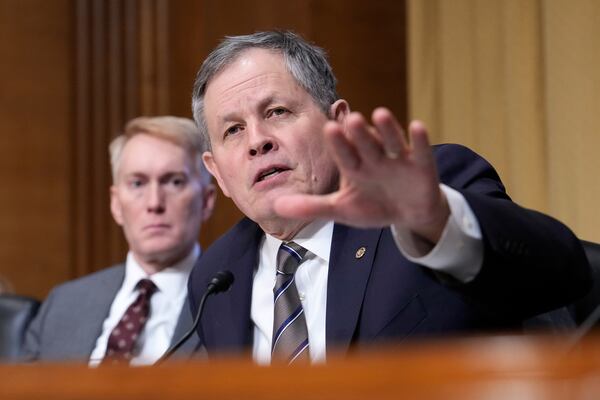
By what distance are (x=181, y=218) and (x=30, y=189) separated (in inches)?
58.3

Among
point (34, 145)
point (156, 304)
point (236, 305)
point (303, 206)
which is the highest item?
point (303, 206)

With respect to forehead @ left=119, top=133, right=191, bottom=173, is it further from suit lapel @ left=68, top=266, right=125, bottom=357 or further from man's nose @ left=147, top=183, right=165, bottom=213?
suit lapel @ left=68, top=266, right=125, bottom=357

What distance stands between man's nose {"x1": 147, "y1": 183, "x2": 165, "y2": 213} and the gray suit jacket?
27 centimetres

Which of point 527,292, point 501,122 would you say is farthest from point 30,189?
point 527,292

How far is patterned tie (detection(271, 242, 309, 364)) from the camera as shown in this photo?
2.03m

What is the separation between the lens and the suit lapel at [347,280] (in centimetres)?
193

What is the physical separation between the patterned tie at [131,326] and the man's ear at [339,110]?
4.03ft

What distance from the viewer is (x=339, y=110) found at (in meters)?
2.32

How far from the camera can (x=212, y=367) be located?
734mm

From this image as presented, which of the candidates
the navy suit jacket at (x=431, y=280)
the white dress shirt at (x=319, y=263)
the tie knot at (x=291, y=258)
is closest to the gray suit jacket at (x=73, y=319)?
the navy suit jacket at (x=431, y=280)

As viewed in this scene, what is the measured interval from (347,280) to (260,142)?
0.38m

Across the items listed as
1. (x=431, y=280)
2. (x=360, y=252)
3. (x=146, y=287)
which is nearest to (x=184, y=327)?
(x=146, y=287)

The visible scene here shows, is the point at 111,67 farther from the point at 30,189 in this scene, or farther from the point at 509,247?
the point at 509,247

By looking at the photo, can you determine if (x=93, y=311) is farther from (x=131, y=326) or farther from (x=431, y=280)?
(x=431, y=280)
